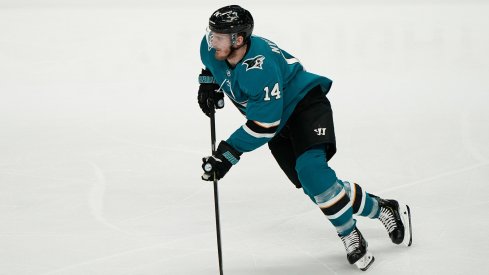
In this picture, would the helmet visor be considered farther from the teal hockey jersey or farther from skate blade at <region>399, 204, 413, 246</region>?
skate blade at <region>399, 204, 413, 246</region>

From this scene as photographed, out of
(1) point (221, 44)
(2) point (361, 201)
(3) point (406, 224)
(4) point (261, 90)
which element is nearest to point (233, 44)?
(1) point (221, 44)

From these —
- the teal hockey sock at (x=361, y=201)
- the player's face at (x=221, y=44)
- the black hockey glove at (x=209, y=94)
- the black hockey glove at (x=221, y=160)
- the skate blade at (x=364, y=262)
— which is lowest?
the skate blade at (x=364, y=262)

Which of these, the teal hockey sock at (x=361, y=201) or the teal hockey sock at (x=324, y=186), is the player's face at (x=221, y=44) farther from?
the teal hockey sock at (x=361, y=201)

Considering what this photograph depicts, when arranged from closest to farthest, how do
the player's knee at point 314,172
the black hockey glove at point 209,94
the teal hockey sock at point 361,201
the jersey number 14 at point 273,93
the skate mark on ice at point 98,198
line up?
the jersey number 14 at point 273,93 → the player's knee at point 314,172 → the teal hockey sock at point 361,201 → the black hockey glove at point 209,94 → the skate mark on ice at point 98,198

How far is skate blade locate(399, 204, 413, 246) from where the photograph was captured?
3.83 m

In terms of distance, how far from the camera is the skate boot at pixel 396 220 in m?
3.82

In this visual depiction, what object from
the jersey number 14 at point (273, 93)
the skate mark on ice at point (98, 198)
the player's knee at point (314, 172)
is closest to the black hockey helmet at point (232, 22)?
the jersey number 14 at point (273, 93)

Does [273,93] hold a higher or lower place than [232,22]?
lower

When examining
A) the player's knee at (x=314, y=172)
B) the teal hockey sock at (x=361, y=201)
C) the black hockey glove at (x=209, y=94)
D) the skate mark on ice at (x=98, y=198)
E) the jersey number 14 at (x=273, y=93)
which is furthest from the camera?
the skate mark on ice at (x=98, y=198)

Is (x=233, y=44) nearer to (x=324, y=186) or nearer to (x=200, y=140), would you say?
(x=324, y=186)

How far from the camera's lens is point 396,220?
3.85 m

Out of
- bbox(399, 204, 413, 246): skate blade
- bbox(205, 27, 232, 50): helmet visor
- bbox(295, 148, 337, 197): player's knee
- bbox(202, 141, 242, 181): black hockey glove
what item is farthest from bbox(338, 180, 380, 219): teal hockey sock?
bbox(205, 27, 232, 50): helmet visor

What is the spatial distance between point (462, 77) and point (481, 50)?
0.90 m

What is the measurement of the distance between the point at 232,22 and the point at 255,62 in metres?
0.19
